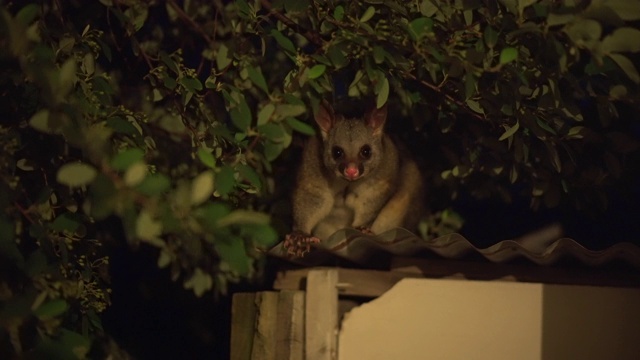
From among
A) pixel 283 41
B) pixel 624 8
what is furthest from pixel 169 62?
pixel 624 8

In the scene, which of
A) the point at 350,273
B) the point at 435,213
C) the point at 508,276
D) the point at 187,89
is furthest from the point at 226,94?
the point at 435,213

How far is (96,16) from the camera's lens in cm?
489

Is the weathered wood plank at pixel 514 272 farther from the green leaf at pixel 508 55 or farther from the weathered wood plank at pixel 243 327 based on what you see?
the green leaf at pixel 508 55

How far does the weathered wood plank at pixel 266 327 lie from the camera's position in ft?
12.1

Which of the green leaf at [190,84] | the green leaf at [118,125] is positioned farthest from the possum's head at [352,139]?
the green leaf at [118,125]

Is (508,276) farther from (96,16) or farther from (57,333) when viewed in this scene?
(96,16)

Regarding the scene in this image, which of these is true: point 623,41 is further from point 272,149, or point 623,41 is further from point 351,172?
point 351,172

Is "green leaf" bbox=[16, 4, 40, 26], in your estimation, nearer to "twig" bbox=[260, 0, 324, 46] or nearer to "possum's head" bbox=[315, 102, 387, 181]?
"twig" bbox=[260, 0, 324, 46]

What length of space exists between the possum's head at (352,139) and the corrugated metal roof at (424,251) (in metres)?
1.11

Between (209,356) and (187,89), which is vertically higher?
(187,89)

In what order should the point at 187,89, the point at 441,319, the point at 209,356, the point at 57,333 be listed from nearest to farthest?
the point at 57,333, the point at 441,319, the point at 187,89, the point at 209,356

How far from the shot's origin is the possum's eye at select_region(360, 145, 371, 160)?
199 inches

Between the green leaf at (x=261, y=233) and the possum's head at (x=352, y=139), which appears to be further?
the possum's head at (x=352, y=139)

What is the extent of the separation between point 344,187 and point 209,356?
2.30 metres
